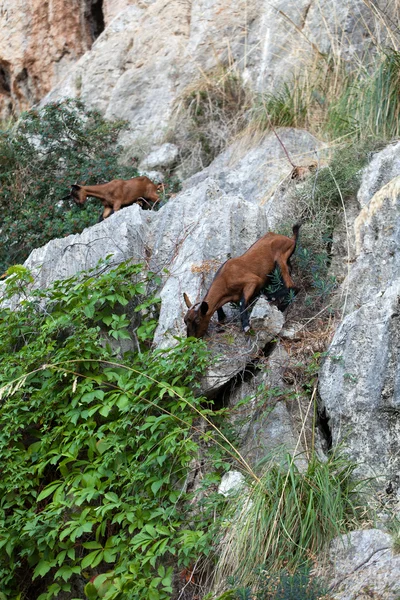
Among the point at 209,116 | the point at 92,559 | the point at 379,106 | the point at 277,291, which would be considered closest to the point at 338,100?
the point at 379,106

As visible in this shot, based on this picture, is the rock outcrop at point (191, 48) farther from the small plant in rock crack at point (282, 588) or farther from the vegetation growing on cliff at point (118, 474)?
the small plant in rock crack at point (282, 588)

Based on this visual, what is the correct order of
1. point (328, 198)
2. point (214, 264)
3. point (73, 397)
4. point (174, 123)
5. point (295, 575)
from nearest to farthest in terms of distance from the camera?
point (295, 575) → point (73, 397) → point (214, 264) → point (328, 198) → point (174, 123)

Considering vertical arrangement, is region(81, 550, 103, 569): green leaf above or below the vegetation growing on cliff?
below

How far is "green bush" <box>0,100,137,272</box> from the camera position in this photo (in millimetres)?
11930

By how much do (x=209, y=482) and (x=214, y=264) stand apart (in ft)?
8.07

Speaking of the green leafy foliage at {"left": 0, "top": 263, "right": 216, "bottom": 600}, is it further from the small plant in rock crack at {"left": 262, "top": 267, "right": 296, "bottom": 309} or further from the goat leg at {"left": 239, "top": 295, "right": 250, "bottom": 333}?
the small plant in rock crack at {"left": 262, "top": 267, "right": 296, "bottom": 309}

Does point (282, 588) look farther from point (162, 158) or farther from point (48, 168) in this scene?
point (48, 168)

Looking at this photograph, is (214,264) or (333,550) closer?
(333,550)

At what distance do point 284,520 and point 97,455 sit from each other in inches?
69.7

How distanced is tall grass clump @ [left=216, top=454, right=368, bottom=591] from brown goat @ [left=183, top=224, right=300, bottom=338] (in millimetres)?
1734

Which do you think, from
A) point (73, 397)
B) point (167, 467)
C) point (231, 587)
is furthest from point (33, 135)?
point (231, 587)

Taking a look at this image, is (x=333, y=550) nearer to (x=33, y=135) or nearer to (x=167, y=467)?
(x=167, y=467)

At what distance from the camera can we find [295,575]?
5.85m

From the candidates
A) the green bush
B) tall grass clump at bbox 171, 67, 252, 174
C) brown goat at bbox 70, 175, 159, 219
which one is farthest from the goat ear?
tall grass clump at bbox 171, 67, 252, 174
